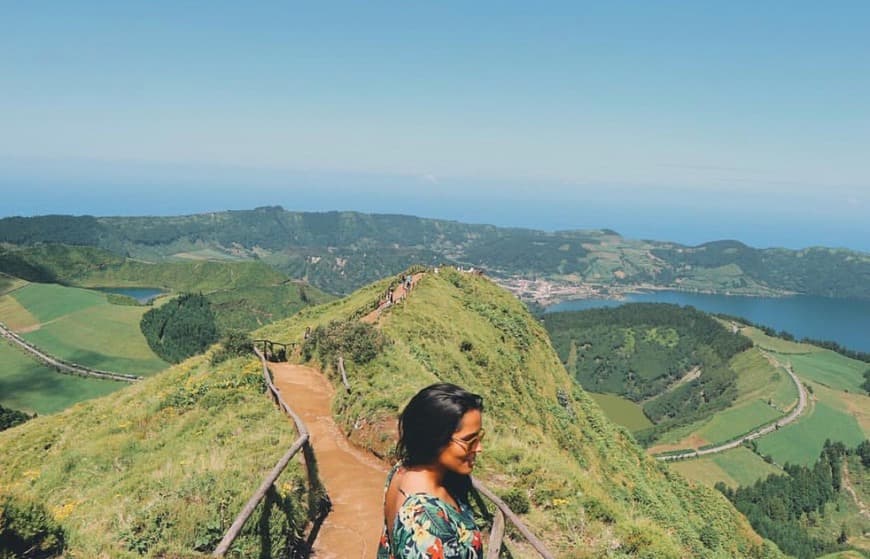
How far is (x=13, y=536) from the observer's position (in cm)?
588

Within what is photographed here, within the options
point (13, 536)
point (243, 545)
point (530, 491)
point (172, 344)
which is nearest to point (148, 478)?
A: point (243, 545)

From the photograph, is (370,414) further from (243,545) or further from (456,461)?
(456,461)

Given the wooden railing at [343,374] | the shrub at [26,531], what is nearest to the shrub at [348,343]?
the wooden railing at [343,374]

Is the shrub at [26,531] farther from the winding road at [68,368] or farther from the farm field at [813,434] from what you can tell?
the farm field at [813,434]

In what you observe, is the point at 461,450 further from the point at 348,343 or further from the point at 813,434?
the point at 813,434

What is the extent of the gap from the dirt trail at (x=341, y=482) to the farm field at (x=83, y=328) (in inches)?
4617

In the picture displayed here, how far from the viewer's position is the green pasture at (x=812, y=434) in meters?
140

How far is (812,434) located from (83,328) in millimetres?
207097

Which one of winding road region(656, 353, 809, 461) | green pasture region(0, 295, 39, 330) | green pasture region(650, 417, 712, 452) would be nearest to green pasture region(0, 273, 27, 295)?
green pasture region(0, 295, 39, 330)

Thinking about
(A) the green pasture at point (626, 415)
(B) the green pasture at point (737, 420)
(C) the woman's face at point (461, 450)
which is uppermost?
(C) the woman's face at point (461, 450)

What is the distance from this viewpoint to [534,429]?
984 inches

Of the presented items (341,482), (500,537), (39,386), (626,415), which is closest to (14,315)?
(39,386)

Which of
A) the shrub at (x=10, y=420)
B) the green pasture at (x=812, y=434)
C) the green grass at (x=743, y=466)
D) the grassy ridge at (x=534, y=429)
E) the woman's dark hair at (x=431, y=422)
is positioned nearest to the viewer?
the woman's dark hair at (x=431, y=422)

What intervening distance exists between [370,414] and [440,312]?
1932cm
